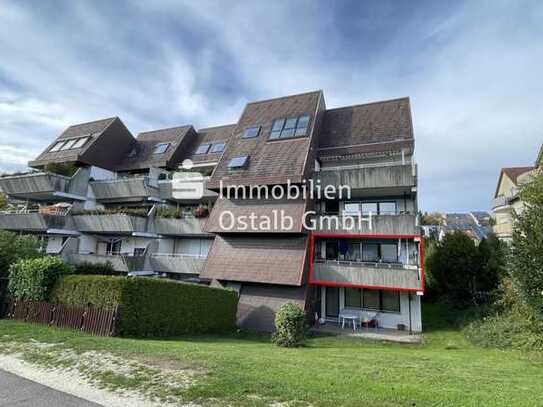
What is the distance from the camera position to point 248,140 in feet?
72.2

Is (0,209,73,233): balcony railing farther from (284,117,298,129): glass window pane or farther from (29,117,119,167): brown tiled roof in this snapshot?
(284,117,298,129): glass window pane

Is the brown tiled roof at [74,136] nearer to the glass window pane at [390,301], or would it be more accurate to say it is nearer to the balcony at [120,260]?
the balcony at [120,260]

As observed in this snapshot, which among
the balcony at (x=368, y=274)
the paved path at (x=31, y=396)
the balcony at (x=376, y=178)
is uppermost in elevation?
the balcony at (x=376, y=178)

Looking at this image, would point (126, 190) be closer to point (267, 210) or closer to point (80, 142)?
point (80, 142)

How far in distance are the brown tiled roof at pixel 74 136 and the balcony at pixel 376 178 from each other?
20580 millimetres

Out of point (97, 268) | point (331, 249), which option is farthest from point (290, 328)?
point (97, 268)

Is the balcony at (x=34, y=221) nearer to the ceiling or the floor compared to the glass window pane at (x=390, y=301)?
nearer to the ceiling

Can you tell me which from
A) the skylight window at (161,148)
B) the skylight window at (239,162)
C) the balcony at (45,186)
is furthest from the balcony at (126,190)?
the skylight window at (239,162)

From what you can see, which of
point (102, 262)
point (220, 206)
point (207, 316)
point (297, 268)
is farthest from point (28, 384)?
point (102, 262)

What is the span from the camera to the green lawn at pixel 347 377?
5.32 meters

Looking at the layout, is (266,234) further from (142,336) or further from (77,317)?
(77,317)

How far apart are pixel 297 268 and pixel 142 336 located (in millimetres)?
8396

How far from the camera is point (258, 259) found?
58.6 ft

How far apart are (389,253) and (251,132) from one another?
42.3 ft
